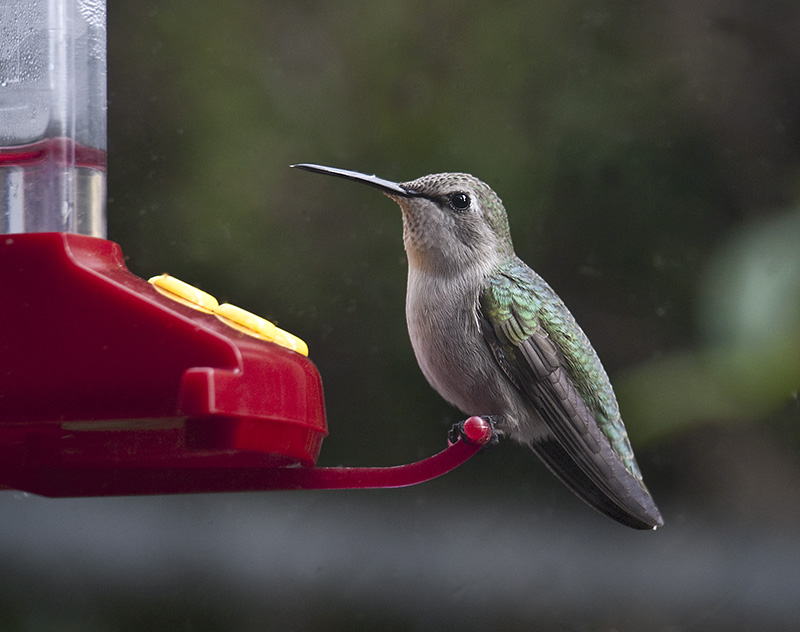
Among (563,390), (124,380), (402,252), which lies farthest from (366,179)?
(402,252)

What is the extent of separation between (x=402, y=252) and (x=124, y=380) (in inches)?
119

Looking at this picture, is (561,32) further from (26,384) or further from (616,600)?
(26,384)

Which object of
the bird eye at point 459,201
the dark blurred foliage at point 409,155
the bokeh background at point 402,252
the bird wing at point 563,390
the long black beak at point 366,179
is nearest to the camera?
the long black beak at point 366,179

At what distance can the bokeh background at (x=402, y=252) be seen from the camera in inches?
164

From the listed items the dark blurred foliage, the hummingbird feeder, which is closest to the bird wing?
the hummingbird feeder

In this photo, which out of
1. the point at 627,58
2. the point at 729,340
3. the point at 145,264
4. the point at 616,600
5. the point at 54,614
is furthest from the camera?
the point at 627,58

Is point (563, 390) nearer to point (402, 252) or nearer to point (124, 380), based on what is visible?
point (124, 380)

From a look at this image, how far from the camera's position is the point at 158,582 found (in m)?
4.07

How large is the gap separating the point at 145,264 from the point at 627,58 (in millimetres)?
2240

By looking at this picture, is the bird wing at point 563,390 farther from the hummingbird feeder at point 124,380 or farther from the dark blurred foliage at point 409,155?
the dark blurred foliage at point 409,155

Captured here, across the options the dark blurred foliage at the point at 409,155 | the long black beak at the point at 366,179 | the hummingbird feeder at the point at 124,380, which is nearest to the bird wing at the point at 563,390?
the long black beak at the point at 366,179


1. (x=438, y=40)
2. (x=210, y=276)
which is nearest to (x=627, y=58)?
(x=438, y=40)

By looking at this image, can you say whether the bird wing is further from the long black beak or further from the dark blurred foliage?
the dark blurred foliage

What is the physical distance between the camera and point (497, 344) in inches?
108
